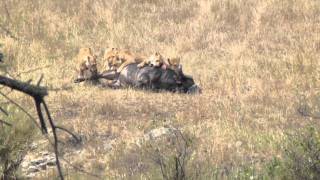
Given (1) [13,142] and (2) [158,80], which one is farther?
(2) [158,80]

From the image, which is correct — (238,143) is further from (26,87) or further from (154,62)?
(26,87)

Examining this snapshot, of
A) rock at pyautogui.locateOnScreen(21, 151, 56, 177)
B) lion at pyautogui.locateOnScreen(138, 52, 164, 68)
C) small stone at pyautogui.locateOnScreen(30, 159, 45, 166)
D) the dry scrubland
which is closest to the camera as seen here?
the dry scrubland

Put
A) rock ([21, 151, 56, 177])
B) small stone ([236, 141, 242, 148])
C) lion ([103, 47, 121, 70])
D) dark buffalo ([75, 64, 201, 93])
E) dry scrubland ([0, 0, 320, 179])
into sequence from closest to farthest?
dry scrubland ([0, 0, 320, 179]), rock ([21, 151, 56, 177]), small stone ([236, 141, 242, 148]), dark buffalo ([75, 64, 201, 93]), lion ([103, 47, 121, 70])

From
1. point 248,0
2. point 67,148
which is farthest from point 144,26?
point 67,148

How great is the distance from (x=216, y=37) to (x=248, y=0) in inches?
91.3

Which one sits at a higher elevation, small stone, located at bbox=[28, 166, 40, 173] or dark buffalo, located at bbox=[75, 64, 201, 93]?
dark buffalo, located at bbox=[75, 64, 201, 93]

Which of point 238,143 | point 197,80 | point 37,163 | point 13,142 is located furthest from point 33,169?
point 197,80

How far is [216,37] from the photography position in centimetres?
1386

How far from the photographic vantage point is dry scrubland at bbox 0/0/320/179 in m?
7.34

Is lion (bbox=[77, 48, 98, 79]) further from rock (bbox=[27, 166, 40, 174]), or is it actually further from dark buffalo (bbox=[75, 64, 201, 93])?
rock (bbox=[27, 166, 40, 174])

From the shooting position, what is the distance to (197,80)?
445 inches

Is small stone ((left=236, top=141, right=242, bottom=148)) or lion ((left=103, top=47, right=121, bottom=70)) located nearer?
small stone ((left=236, top=141, right=242, bottom=148))

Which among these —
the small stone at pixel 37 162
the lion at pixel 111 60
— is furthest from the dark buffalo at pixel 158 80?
the small stone at pixel 37 162

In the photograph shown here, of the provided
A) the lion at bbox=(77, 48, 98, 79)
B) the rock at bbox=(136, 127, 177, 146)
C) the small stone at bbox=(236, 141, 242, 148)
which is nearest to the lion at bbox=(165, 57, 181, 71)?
the lion at bbox=(77, 48, 98, 79)
